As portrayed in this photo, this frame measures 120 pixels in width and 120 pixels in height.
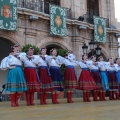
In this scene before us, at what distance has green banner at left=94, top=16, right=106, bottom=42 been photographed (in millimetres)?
18172

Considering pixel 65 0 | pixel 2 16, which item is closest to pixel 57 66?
pixel 2 16

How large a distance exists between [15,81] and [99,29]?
12466 mm

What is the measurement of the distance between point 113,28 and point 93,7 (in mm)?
2040

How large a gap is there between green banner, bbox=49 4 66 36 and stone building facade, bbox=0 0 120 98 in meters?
0.34

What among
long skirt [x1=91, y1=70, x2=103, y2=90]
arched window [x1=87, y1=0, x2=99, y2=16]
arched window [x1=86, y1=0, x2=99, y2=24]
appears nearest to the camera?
long skirt [x1=91, y1=70, x2=103, y2=90]

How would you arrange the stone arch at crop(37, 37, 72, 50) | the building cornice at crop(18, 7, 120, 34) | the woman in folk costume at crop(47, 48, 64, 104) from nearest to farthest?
1. the woman in folk costume at crop(47, 48, 64, 104)
2. the building cornice at crop(18, 7, 120, 34)
3. the stone arch at crop(37, 37, 72, 50)

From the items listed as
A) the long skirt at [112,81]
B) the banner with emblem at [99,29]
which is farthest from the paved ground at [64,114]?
the banner with emblem at [99,29]

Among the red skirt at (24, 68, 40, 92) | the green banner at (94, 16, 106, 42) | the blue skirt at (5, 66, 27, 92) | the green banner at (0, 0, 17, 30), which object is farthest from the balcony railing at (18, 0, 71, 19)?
the blue skirt at (5, 66, 27, 92)

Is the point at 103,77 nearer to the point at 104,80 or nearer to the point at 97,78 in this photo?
the point at 104,80

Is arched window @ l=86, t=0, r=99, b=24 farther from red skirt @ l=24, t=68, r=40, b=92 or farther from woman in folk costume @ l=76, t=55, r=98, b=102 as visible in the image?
red skirt @ l=24, t=68, r=40, b=92

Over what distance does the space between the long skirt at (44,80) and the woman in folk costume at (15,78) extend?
65 centimetres

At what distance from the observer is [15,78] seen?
6.77m

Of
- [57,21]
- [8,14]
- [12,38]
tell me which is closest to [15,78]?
[8,14]

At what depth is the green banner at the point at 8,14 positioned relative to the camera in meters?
13.5
